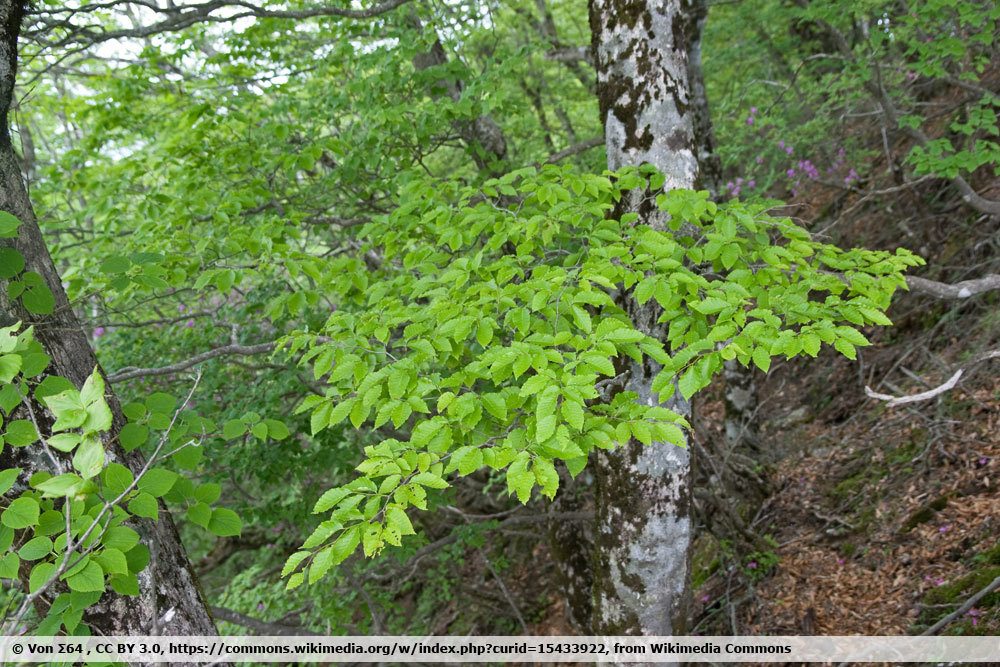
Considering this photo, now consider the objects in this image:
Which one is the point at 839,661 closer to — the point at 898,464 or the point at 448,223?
the point at 898,464

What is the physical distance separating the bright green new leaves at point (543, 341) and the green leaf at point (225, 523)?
242 mm

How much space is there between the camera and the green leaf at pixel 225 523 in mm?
1971

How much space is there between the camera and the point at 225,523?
200cm

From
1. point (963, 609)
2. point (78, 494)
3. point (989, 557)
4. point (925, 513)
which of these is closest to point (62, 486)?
point (78, 494)

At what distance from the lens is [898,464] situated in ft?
16.7

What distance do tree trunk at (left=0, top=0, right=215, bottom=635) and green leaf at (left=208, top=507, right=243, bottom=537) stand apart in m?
0.39

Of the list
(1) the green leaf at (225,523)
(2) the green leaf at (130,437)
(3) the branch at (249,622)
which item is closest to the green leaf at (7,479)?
(2) the green leaf at (130,437)

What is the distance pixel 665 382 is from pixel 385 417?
104 centimetres

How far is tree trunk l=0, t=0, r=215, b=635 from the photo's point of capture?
2.13 metres

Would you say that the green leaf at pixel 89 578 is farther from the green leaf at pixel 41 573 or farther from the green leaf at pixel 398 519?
the green leaf at pixel 398 519

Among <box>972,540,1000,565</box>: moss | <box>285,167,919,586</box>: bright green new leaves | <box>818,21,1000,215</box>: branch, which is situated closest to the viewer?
<box>285,167,919,586</box>: bright green new leaves

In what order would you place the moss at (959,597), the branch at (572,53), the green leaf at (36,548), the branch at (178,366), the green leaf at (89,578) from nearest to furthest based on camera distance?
1. the green leaf at (89,578)
2. the green leaf at (36,548)
3. the branch at (178,366)
4. the moss at (959,597)
5. the branch at (572,53)

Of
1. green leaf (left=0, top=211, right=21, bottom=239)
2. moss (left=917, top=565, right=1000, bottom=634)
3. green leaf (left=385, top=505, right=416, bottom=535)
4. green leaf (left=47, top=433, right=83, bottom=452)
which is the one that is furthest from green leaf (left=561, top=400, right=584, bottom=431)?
moss (left=917, top=565, right=1000, bottom=634)

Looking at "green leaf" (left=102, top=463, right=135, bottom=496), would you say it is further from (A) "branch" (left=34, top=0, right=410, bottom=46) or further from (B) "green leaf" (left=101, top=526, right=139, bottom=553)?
(A) "branch" (left=34, top=0, right=410, bottom=46)
